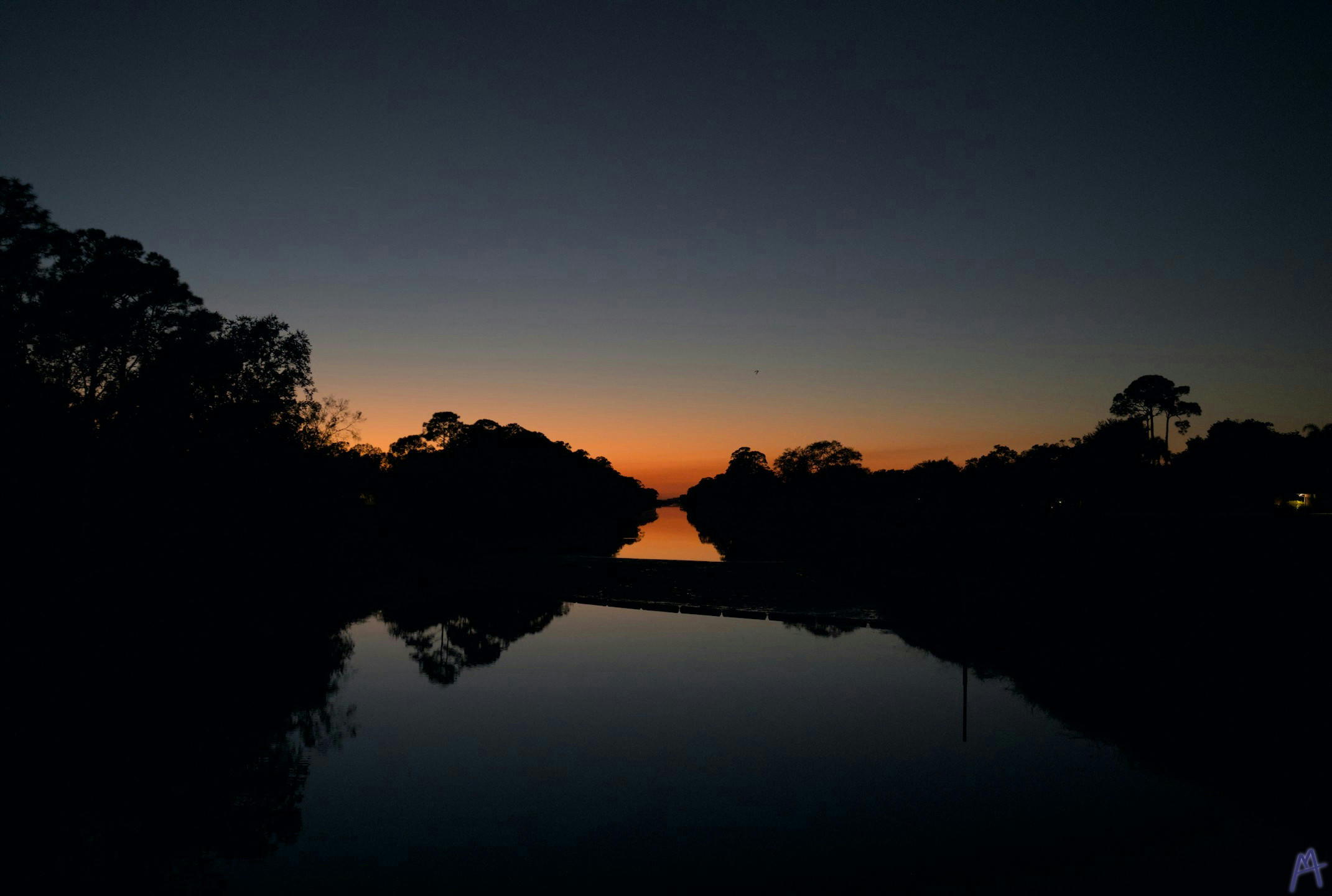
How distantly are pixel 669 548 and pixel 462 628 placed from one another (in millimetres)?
62931

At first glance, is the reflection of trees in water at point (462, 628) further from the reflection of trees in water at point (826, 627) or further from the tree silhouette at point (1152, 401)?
the tree silhouette at point (1152, 401)

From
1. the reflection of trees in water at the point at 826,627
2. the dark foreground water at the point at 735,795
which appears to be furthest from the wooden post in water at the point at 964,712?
the reflection of trees in water at the point at 826,627

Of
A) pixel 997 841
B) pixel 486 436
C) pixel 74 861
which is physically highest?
pixel 486 436

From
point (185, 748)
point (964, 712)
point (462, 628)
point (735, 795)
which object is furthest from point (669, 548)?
point (735, 795)

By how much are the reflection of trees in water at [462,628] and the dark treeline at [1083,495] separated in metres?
34.2

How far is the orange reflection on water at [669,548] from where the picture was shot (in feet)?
278

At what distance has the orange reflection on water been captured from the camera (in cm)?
8462

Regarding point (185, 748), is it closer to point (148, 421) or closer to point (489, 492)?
point (148, 421)

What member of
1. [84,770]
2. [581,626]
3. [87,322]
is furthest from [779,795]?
[87,322]

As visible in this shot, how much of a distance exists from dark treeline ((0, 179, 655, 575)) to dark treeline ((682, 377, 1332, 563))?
49.5 m

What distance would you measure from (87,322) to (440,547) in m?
51.9

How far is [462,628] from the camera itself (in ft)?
132

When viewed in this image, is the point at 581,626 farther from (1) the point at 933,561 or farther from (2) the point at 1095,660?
(1) the point at 933,561

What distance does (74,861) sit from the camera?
13406mm
